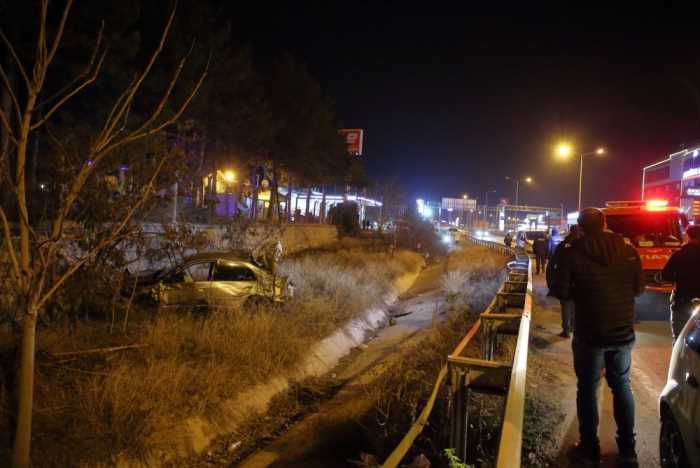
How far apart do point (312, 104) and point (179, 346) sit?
86.5 feet

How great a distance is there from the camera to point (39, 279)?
A: 327 cm

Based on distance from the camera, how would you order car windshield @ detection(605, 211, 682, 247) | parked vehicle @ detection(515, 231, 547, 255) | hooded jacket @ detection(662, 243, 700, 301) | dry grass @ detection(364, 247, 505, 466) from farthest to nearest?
parked vehicle @ detection(515, 231, 547, 255) < car windshield @ detection(605, 211, 682, 247) < hooded jacket @ detection(662, 243, 700, 301) < dry grass @ detection(364, 247, 505, 466)

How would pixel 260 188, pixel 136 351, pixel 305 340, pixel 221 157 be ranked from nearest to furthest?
pixel 136 351
pixel 305 340
pixel 221 157
pixel 260 188

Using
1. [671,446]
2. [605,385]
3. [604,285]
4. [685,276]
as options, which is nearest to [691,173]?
[685,276]

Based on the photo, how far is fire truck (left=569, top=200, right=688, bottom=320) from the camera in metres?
10.2

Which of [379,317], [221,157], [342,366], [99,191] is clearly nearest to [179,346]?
[99,191]

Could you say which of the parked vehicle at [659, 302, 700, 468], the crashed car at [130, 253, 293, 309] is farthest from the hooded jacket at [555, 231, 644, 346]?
the crashed car at [130, 253, 293, 309]

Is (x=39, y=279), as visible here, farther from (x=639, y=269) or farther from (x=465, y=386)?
(x=639, y=269)

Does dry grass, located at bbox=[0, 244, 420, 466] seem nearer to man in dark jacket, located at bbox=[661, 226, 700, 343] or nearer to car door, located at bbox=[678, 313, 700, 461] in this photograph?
car door, located at bbox=[678, 313, 700, 461]

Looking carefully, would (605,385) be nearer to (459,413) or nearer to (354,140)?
(459,413)

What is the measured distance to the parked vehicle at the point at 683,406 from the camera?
3066 mm

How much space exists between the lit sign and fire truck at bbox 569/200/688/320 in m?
15.0

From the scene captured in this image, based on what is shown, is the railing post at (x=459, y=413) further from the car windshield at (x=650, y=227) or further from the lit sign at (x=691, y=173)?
the lit sign at (x=691, y=173)

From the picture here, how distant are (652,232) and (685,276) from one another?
6.08 m
